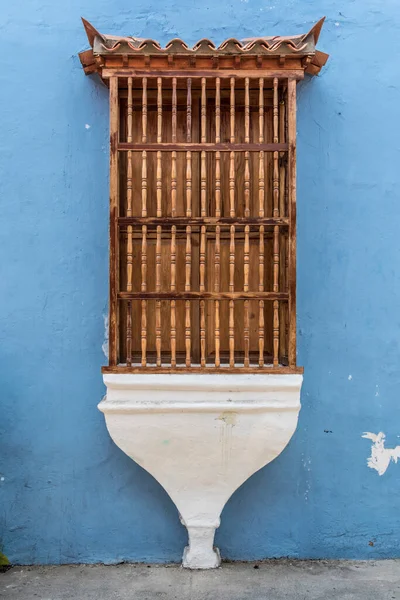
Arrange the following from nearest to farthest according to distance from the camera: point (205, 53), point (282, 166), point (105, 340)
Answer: point (205, 53) → point (282, 166) → point (105, 340)

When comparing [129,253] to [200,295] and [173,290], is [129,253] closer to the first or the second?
[173,290]

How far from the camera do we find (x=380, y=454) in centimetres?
278

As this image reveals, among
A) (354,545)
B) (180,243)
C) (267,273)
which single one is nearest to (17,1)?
(180,243)

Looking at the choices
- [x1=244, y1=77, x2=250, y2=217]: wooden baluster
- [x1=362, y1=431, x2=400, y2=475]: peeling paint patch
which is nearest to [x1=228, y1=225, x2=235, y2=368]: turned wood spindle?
[x1=244, y1=77, x2=250, y2=217]: wooden baluster

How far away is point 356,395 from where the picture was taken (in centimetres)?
277

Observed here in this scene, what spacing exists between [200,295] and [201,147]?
670mm

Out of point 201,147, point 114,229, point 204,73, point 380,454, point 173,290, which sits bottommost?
point 380,454

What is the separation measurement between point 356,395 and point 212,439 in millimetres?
817

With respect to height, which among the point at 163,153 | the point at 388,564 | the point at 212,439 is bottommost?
the point at 388,564

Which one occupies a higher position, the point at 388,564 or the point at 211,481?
the point at 211,481

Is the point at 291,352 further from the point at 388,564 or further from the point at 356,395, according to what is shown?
the point at 388,564

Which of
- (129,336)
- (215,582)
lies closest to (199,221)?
(129,336)

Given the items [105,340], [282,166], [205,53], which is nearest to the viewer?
[205,53]

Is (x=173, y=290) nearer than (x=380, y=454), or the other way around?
(x=173, y=290)
